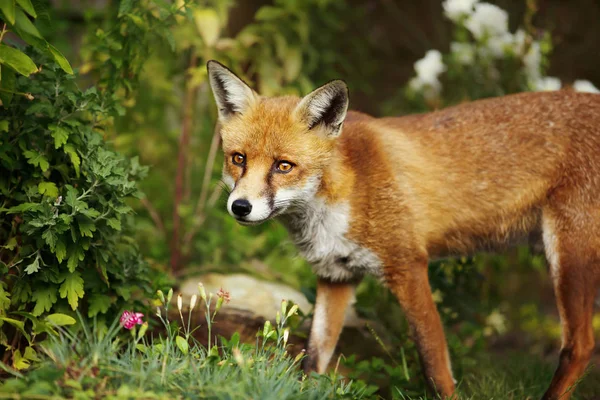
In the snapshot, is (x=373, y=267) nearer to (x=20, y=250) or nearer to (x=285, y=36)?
(x=20, y=250)

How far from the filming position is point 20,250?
314 cm

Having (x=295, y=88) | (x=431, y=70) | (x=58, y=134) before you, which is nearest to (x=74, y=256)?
(x=58, y=134)

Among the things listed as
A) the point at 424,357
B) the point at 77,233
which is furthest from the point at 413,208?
the point at 77,233

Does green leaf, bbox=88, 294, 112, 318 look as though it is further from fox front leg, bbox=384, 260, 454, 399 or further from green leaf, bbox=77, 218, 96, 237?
fox front leg, bbox=384, 260, 454, 399

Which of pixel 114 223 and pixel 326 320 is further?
pixel 326 320

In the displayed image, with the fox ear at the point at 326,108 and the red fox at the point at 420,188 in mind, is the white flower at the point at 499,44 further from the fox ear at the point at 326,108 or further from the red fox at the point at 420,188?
the fox ear at the point at 326,108

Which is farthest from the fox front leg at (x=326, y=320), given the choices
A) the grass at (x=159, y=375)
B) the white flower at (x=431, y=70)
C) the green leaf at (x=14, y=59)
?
the white flower at (x=431, y=70)

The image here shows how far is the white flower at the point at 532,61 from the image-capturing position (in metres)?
5.09

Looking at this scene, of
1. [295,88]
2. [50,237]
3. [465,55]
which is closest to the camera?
[50,237]

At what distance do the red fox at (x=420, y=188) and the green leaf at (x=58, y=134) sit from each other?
2.52 ft

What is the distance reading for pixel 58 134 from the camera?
309 cm

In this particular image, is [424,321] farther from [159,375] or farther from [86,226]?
[86,226]

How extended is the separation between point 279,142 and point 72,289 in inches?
46.5

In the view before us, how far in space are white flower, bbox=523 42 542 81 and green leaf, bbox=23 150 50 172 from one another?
3.59 metres
